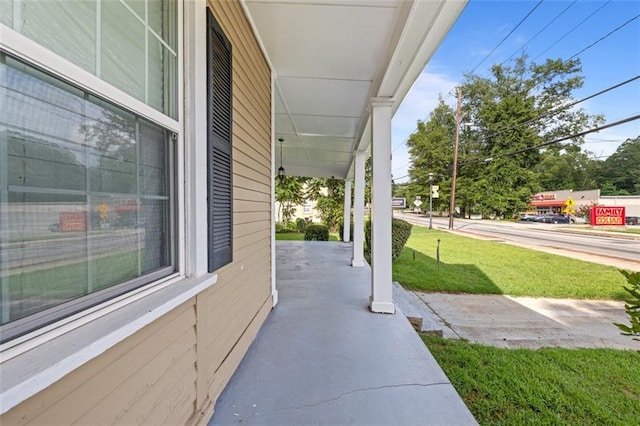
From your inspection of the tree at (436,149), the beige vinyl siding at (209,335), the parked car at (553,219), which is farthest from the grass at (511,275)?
the tree at (436,149)

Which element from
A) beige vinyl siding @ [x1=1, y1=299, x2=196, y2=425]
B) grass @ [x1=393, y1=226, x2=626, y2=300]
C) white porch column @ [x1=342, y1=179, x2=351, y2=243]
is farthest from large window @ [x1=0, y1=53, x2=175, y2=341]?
white porch column @ [x1=342, y1=179, x2=351, y2=243]

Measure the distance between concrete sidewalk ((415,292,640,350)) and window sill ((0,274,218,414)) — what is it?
3642 millimetres

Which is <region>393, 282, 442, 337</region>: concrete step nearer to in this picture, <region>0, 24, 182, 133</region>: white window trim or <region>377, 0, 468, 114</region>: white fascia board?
<region>377, 0, 468, 114</region>: white fascia board

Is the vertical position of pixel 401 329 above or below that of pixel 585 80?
below

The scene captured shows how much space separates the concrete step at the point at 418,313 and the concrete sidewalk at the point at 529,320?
11cm

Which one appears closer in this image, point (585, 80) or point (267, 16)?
point (267, 16)

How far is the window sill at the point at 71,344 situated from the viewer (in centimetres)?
60

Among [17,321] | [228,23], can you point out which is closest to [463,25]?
[228,23]

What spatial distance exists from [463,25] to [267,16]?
730 cm

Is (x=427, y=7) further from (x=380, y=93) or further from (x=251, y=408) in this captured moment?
(x=251, y=408)

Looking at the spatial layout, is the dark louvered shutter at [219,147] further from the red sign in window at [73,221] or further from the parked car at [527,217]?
the parked car at [527,217]

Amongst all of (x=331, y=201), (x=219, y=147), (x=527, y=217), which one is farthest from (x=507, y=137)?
(x=219, y=147)

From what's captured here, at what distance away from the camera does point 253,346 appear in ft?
8.11

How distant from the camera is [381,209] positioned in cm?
346
